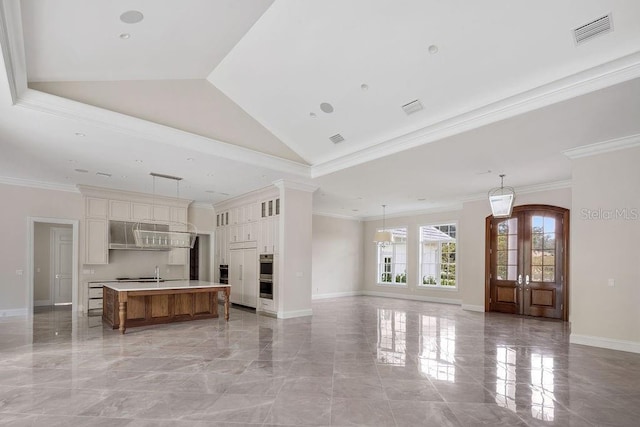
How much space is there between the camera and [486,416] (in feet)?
10.1

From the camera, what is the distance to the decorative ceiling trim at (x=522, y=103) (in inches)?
137

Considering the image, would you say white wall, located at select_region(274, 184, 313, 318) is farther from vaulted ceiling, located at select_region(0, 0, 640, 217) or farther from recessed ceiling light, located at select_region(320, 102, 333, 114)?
recessed ceiling light, located at select_region(320, 102, 333, 114)

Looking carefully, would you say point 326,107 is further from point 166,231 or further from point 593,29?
point 166,231

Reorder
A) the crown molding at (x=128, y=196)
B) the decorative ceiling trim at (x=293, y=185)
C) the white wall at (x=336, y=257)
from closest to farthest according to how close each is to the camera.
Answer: the decorative ceiling trim at (x=293, y=185) → the crown molding at (x=128, y=196) → the white wall at (x=336, y=257)

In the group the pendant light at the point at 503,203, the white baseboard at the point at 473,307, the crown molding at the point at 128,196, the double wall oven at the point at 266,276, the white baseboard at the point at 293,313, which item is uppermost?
the crown molding at the point at 128,196

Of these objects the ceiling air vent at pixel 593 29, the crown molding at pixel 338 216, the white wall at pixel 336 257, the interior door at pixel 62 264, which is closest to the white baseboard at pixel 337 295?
the white wall at pixel 336 257

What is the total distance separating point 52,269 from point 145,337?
6003 mm

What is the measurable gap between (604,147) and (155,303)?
8.05 m

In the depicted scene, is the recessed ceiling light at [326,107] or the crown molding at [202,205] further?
the crown molding at [202,205]

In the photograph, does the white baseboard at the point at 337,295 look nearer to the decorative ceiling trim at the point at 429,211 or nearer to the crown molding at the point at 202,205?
the decorative ceiling trim at the point at 429,211

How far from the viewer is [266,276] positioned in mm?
8211

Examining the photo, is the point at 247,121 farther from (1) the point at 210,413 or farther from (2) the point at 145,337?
(1) the point at 210,413

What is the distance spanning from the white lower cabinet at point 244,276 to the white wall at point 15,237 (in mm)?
4408

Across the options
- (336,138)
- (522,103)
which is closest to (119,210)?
(336,138)
